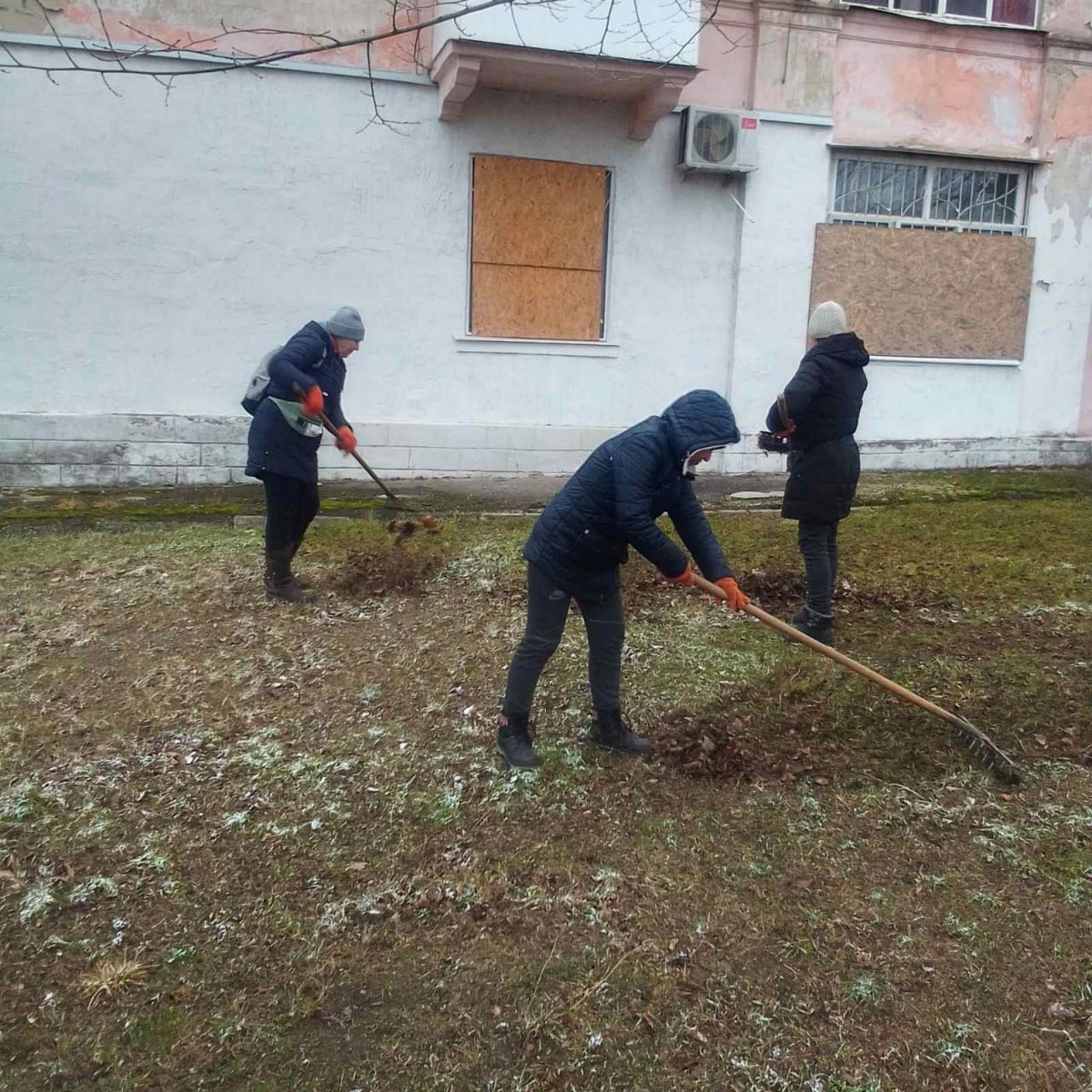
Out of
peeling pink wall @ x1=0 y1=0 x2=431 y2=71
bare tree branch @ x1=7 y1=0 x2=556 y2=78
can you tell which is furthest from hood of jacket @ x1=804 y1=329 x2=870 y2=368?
peeling pink wall @ x1=0 y1=0 x2=431 y2=71

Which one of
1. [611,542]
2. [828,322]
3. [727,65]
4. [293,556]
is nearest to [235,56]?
[293,556]

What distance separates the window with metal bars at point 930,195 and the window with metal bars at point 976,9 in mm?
1423

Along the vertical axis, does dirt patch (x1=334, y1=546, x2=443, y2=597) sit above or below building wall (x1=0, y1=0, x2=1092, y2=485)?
below

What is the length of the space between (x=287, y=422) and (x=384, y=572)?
1177 mm

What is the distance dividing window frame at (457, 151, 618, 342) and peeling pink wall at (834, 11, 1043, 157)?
8.29 ft

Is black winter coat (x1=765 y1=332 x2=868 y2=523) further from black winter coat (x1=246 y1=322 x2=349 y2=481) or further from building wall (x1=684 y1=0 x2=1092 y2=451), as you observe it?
building wall (x1=684 y1=0 x2=1092 y2=451)

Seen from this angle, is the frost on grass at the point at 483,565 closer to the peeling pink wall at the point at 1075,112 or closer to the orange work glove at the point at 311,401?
the orange work glove at the point at 311,401

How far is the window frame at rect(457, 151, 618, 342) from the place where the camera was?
9.26 metres

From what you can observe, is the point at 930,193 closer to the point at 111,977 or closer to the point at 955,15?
the point at 955,15

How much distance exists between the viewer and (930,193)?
10406 millimetres

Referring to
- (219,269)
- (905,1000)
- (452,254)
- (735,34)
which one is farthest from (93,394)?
(905,1000)

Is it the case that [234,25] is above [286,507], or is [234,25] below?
above

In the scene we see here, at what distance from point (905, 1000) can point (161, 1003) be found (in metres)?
2.03

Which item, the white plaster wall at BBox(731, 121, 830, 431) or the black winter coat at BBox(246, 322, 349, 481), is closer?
the black winter coat at BBox(246, 322, 349, 481)
